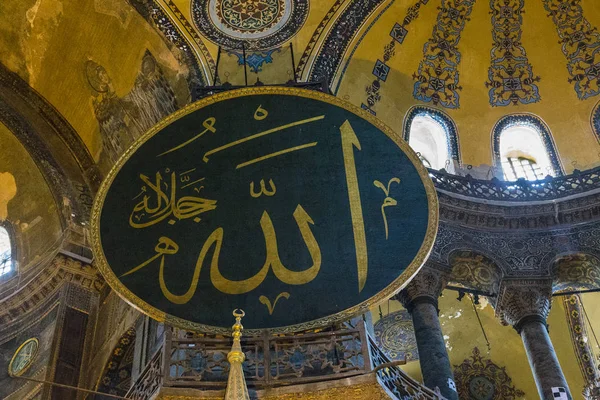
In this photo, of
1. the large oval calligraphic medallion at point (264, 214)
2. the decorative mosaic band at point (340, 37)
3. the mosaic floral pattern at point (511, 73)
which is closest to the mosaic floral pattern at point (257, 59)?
the decorative mosaic band at point (340, 37)

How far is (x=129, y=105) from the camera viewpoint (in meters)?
10.9

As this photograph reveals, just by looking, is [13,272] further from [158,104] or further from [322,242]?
[322,242]

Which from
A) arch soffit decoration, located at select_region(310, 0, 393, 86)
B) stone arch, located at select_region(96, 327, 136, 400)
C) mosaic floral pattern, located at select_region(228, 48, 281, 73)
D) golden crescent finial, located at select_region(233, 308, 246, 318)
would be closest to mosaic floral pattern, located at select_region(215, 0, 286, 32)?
mosaic floral pattern, located at select_region(228, 48, 281, 73)

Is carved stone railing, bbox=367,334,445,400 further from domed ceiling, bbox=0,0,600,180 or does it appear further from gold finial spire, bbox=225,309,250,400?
domed ceiling, bbox=0,0,600,180

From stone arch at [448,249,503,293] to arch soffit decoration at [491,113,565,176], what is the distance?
1.80 m

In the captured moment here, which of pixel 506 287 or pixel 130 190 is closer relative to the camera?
pixel 130 190

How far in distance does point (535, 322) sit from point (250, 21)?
16.8ft

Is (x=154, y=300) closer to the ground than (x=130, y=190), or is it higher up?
closer to the ground

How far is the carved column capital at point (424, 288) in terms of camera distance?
9.19 m

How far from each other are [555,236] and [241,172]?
13.3ft

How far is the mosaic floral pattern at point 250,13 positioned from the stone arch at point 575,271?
4.64 meters

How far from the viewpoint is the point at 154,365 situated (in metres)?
6.98

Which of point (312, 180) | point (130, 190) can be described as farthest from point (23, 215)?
point (312, 180)

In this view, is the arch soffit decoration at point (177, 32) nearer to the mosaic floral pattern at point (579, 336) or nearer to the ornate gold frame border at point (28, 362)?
the ornate gold frame border at point (28, 362)
